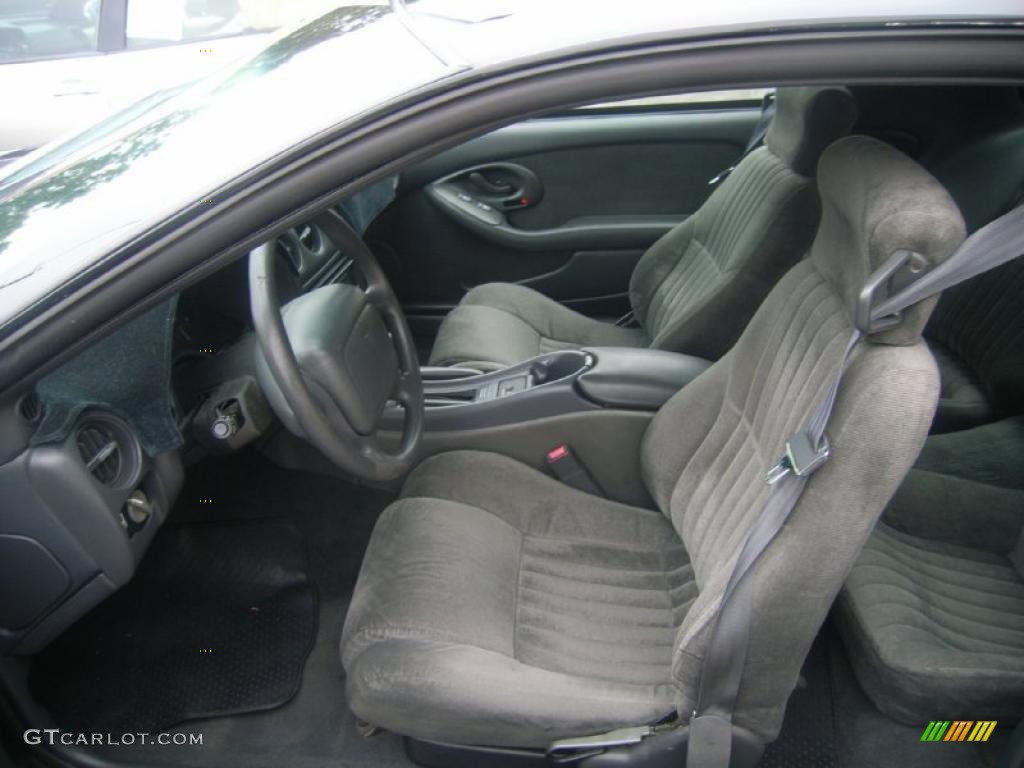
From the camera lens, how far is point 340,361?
1417 millimetres

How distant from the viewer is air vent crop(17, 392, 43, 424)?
1177 mm

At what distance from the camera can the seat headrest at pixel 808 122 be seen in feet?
5.13

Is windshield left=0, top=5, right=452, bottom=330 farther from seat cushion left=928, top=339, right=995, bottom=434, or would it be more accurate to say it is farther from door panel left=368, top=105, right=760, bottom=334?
door panel left=368, top=105, right=760, bottom=334

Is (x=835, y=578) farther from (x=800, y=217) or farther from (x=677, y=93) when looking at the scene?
(x=800, y=217)

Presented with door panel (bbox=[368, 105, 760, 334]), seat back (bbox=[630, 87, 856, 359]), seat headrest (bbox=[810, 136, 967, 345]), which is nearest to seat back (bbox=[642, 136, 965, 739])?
seat headrest (bbox=[810, 136, 967, 345])

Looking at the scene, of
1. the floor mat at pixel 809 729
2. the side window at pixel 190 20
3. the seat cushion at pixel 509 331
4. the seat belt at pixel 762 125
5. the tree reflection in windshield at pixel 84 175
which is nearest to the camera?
the tree reflection in windshield at pixel 84 175

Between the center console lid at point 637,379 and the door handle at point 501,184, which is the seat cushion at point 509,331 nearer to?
the center console lid at point 637,379

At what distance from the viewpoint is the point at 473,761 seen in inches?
54.9

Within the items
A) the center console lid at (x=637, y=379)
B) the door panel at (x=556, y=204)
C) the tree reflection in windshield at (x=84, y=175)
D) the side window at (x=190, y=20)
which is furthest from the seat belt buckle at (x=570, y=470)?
the side window at (x=190, y=20)

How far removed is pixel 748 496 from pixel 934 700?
1.45 ft

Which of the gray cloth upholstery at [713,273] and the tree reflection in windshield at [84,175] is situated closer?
the tree reflection in windshield at [84,175]

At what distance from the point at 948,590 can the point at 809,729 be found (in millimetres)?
338

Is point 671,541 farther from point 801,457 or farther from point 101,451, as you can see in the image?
point 101,451

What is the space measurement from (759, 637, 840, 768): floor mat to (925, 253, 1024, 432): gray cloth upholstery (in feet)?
2.06
